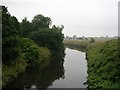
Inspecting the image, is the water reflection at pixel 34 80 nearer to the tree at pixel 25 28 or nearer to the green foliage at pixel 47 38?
the green foliage at pixel 47 38

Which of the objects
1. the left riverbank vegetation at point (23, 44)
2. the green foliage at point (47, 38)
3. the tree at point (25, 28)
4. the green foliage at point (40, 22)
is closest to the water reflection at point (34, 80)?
the left riverbank vegetation at point (23, 44)

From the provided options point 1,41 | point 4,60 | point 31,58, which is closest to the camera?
point 1,41

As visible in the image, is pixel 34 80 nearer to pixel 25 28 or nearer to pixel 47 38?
pixel 47 38

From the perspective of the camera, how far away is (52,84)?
30.6 meters

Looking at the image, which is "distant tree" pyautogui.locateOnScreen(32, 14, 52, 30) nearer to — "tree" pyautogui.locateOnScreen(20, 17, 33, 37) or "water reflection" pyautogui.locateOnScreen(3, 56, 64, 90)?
"tree" pyautogui.locateOnScreen(20, 17, 33, 37)

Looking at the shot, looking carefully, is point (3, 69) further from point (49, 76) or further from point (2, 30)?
point (49, 76)

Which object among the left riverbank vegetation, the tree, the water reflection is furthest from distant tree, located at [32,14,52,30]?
the water reflection

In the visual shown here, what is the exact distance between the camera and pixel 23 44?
41094 millimetres

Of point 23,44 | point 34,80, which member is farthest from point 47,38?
point 34,80

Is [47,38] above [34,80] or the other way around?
above

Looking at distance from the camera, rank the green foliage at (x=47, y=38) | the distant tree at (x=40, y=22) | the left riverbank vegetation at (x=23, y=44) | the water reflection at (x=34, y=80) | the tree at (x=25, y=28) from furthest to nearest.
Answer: the distant tree at (x=40, y=22) → the tree at (x=25, y=28) → the green foliage at (x=47, y=38) → the left riverbank vegetation at (x=23, y=44) → the water reflection at (x=34, y=80)

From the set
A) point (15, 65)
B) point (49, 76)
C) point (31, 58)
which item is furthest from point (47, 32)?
point (15, 65)

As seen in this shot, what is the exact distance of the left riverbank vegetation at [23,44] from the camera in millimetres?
29286

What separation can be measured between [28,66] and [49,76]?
5.14 metres
